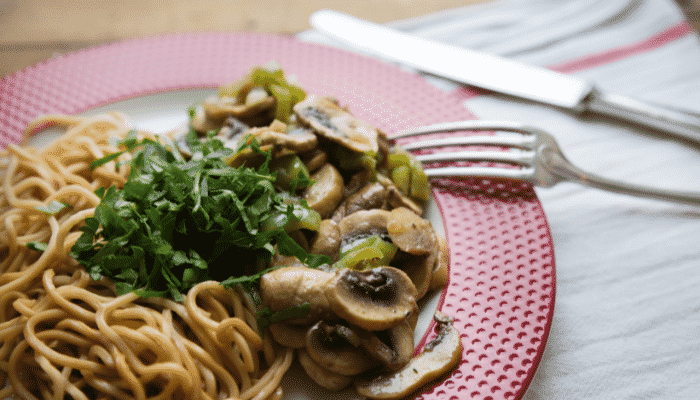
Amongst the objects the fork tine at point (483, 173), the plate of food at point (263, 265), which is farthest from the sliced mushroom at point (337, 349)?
the fork tine at point (483, 173)

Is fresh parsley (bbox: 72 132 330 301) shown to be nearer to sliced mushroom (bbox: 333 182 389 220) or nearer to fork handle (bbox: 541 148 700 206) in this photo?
sliced mushroom (bbox: 333 182 389 220)

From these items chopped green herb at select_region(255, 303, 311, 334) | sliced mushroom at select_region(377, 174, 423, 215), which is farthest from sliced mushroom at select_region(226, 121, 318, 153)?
chopped green herb at select_region(255, 303, 311, 334)

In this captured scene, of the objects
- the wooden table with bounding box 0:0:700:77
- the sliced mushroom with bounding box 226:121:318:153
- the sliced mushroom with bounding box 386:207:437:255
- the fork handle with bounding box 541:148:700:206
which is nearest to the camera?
the sliced mushroom with bounding box 386:207:437:255

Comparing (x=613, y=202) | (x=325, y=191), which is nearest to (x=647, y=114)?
(x=613, y=202)

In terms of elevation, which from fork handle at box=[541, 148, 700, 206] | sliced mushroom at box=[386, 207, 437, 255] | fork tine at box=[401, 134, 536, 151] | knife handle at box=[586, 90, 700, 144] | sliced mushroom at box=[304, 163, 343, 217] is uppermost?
knife handle at box=[586, 90, 700, 144]

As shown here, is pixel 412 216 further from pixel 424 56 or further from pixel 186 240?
pixel 424 56

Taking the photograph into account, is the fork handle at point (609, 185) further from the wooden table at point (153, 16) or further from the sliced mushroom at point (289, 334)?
the wooden table at point (153, 16)

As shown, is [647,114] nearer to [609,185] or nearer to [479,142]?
[609,185]
